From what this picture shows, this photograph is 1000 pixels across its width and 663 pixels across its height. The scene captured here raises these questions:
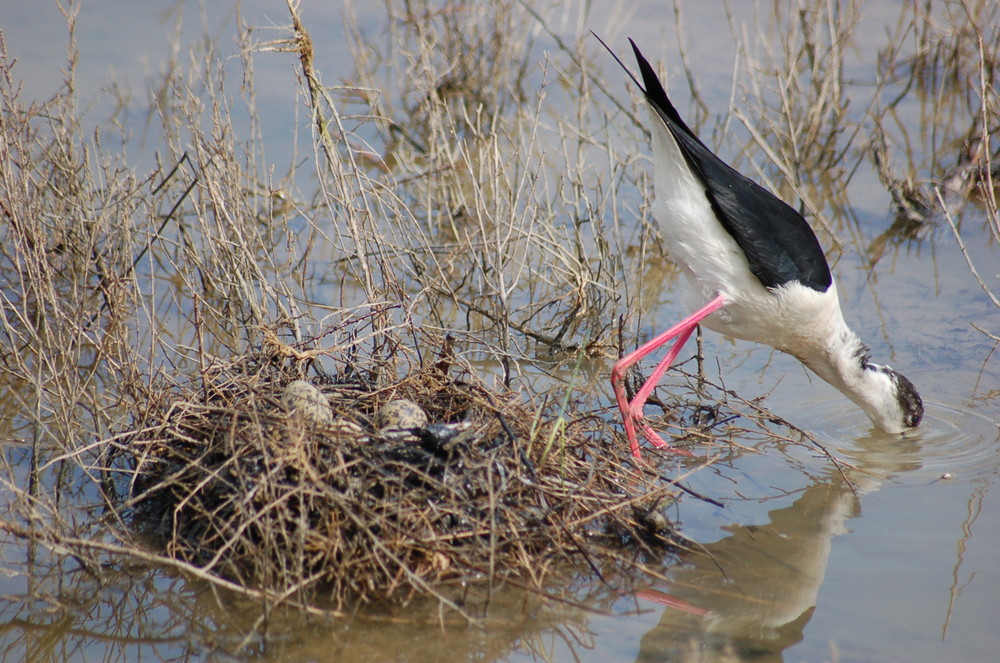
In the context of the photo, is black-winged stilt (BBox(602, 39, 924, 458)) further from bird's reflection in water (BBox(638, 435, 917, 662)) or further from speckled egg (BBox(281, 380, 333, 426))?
speckled egg (BBox(281, 380, 333, 426))

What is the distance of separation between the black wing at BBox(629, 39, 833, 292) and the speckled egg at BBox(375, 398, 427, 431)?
1.49 metres

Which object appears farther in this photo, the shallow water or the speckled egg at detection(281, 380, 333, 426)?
the speckled egg at detection(281, 380, 333, 426)

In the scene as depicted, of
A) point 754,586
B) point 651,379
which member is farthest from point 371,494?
point 651,379

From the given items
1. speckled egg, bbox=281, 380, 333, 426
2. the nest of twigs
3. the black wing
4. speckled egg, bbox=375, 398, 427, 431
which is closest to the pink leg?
the black wing

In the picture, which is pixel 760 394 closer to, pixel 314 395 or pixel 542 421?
pixel 542 421

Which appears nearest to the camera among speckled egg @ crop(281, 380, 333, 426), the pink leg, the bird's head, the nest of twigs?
the nest of twigs

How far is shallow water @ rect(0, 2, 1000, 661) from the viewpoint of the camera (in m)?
2.51

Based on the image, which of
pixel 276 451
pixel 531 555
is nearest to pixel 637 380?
pixel 531 555

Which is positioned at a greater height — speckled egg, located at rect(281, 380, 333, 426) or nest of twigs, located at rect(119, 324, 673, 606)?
speckled egg, located at rect(281, 380, 333, 426)

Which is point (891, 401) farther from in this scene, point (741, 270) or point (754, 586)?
point (754, 586)

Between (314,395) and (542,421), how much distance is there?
74 cm

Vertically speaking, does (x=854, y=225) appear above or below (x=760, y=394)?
above

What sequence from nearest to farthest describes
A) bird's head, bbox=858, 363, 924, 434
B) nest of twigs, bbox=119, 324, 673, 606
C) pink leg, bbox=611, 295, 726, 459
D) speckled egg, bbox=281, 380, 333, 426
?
nest of twigs, bbox=119, 324, 673, 606 → speckled egg, bbox=281, 380, 333, 426 → pink leg, bbox=611, 295, 726, 459 → bird's head, bbox=858, 363, 924, 434

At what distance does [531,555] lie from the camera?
2.67 metres
